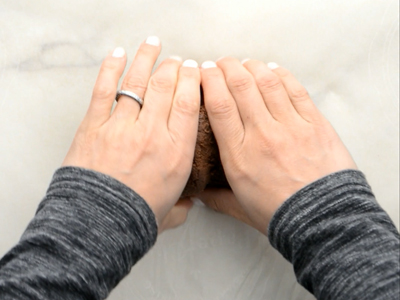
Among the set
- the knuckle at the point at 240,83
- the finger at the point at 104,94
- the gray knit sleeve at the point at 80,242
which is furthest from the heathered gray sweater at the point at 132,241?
the knuckle at the point at 240,83

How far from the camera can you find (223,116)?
67cm

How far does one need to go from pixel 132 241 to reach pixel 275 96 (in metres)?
0.37

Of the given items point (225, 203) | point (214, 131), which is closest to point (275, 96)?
point (214, 131)

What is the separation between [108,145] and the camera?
2.07 feet

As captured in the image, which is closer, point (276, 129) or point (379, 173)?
point (276, 129)

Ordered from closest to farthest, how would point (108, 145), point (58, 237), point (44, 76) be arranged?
point (58, 237) → point (108, 145) → point (44, 76)

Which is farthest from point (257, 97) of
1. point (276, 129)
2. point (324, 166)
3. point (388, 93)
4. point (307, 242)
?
point (388, 93)

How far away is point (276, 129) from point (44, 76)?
0.53 metres

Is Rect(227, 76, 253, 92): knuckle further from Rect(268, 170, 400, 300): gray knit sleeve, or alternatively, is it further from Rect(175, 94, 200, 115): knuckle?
Rect(268, 170, 400, 300): gray knit sleeve

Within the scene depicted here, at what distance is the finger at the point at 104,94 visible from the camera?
67 centimetres

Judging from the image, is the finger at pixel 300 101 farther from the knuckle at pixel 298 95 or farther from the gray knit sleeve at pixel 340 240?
the gray knit sleeve at pixel 340 240

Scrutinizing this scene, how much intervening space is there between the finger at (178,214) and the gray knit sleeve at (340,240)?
242 millimetres

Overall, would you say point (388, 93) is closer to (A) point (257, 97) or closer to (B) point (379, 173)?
(B) point (379, 173)

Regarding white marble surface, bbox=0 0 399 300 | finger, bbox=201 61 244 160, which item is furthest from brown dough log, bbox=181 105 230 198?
white marble surface, bbox=0 0 399 300
